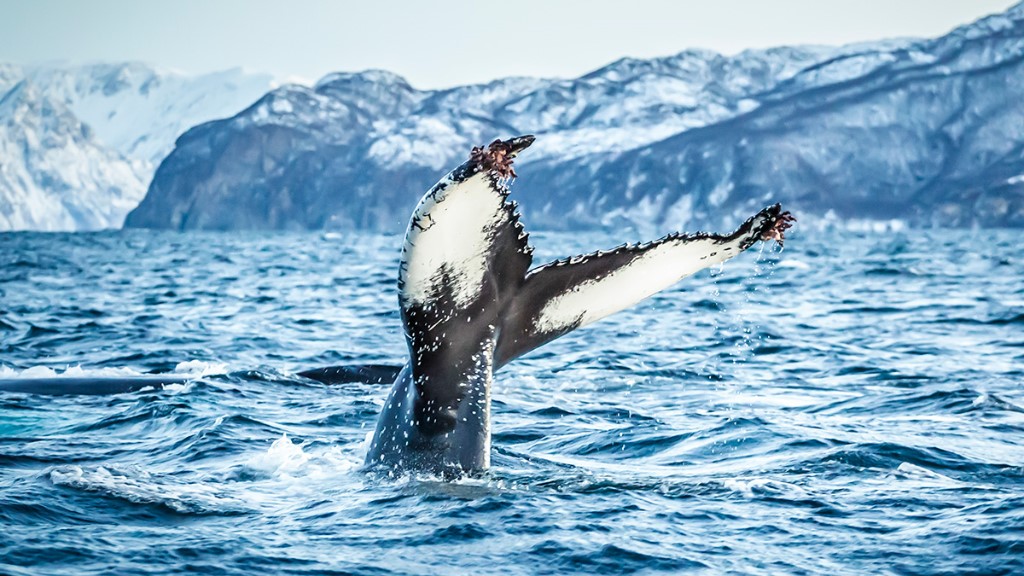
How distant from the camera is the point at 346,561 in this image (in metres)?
5.23

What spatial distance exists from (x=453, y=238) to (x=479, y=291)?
46 centimetres

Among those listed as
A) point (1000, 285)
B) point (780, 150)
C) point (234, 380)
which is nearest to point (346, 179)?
point (780, 150)

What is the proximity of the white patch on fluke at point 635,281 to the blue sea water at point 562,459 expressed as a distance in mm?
1091

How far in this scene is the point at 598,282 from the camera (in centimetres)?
555

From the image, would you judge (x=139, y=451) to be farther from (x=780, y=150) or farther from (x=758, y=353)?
(x=780, y=150)

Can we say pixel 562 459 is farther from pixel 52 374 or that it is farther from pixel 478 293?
pixel 52 374

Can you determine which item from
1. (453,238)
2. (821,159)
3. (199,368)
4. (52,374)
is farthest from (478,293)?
(821,159)

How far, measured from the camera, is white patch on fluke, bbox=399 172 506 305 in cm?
481

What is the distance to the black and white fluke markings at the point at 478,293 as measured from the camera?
4984mm

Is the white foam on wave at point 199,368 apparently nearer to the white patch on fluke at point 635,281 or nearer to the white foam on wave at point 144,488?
the white foam on wave at point 144,488

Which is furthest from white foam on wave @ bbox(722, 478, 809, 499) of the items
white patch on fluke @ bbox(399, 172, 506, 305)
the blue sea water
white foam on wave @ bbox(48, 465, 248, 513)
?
white foam on wave @ bbox(48, 465, 248, 513)

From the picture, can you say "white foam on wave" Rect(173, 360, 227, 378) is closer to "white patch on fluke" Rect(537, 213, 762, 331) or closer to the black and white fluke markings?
the black and white fluke markings

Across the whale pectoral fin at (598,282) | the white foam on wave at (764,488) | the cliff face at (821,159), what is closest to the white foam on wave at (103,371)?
the white foam on wave at (764,488)

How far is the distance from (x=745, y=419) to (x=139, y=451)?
4826 millimetres
